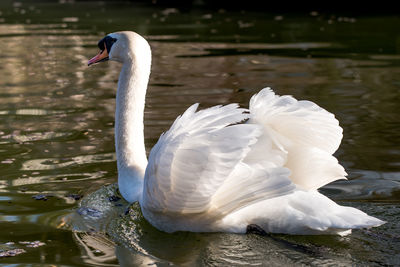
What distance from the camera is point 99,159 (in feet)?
23.2

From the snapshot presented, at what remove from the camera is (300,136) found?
198 inches

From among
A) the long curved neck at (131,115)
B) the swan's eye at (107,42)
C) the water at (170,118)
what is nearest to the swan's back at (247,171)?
the water at (170,118)

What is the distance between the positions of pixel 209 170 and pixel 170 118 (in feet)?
14.2

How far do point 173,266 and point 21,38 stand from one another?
559 inches

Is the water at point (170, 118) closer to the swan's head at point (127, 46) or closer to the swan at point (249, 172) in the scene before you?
the swan at point (249, 172)

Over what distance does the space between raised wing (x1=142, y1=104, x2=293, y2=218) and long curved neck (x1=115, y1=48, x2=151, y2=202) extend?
1.06 m

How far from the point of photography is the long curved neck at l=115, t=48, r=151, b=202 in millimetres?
5809

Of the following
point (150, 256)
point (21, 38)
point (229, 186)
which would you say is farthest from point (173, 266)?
point (21, 38)

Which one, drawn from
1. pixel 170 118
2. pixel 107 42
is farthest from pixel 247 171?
pixel 170 118

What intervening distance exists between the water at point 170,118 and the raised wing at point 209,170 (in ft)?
1.05

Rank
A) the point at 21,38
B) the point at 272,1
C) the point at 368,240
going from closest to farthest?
the point at 368,240, the point at 21,38, the point at 272,1

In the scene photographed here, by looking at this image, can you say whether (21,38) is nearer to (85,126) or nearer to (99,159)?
(85,126)

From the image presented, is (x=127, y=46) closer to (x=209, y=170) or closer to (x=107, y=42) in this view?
Answer: (x=107, y=42)

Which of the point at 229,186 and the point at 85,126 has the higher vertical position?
the point at 229,186
